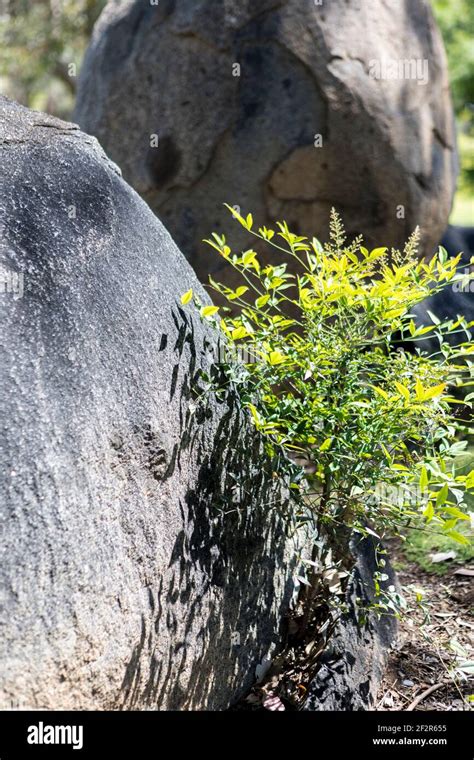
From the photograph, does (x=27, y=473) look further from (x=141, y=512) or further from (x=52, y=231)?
(x=52, y=231)

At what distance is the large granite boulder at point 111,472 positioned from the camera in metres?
1.79

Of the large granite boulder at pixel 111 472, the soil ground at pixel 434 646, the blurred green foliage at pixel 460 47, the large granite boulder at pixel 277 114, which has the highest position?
the blurred green foliage at pixel 460 47

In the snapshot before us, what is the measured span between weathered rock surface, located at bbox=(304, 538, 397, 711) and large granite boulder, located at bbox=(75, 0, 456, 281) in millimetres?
2148

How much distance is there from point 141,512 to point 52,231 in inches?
27.4

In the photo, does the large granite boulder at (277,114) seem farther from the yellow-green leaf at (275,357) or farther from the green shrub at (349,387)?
the yellow-green leaf at (275,357)

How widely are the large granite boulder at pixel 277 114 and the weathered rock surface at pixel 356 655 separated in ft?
7.05

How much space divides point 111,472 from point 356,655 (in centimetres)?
108

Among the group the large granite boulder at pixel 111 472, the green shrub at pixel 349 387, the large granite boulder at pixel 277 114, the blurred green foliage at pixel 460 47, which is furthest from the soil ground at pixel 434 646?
the blurred green foliage at pixel 460 47

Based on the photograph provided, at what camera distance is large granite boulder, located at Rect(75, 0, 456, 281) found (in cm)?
429

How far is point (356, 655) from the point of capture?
261 centimetres

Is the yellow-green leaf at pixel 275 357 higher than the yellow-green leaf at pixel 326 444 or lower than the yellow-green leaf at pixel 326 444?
higher
